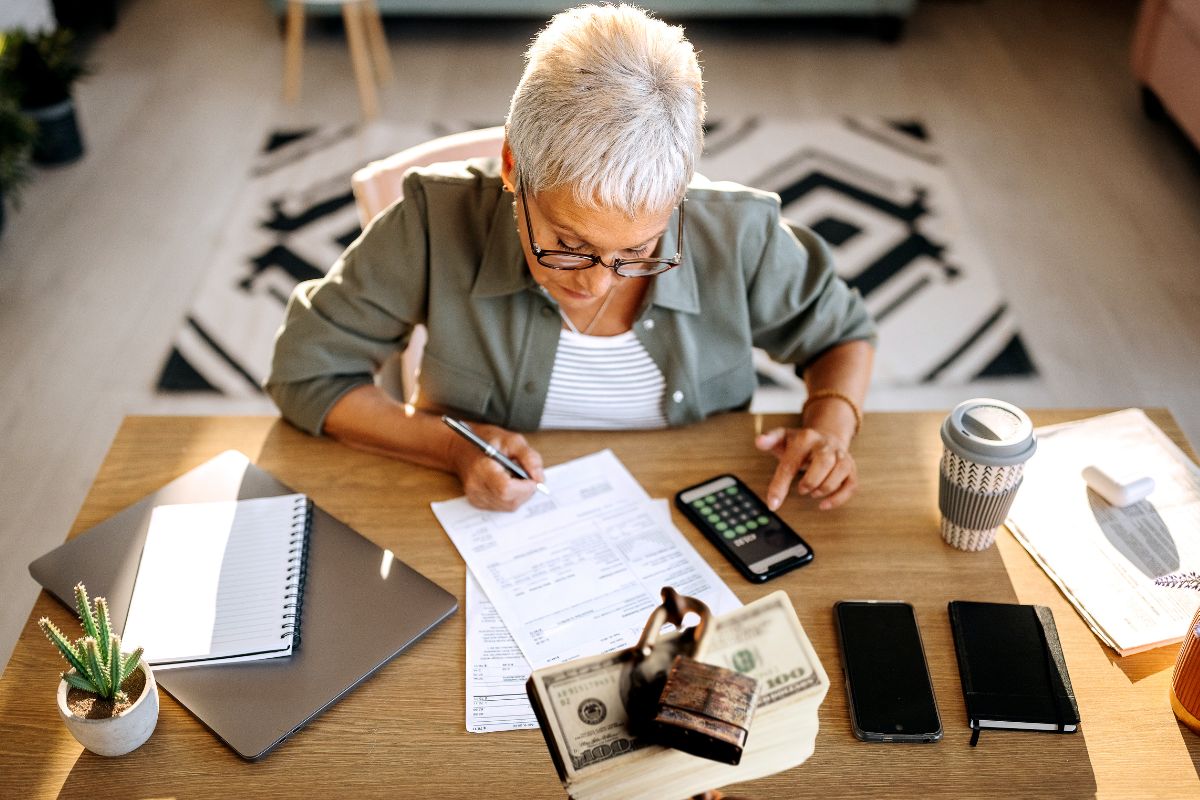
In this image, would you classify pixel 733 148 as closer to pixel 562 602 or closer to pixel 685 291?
pixel 685 291

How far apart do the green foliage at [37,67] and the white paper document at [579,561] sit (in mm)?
2805

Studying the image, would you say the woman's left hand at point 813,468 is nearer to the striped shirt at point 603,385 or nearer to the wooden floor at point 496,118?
the striped shirt at point 603,385

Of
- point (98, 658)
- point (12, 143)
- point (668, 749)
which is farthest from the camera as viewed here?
point (12, 143)

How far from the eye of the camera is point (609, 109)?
1104mm

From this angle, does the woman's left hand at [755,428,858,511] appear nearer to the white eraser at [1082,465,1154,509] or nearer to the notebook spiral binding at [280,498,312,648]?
the white eraser at [1082,465,1154,509]

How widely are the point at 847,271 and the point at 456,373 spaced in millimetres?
1905

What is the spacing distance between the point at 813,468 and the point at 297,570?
570 millimetres

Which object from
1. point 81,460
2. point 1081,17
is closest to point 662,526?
point 81,460

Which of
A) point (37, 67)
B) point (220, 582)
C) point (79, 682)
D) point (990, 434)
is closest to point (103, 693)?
point (79, 682)

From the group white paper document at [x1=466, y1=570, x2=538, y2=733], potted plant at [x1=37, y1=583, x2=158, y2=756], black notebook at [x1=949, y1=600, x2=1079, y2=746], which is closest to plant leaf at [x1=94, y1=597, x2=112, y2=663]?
potted plant at [x1=37, y1=583, x2=158, y2=756]

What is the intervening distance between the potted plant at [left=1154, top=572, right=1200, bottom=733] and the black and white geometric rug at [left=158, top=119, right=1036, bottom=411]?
165 centimetres

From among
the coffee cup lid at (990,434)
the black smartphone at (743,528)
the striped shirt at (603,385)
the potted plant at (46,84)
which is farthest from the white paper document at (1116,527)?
the potted plant at (46,84)

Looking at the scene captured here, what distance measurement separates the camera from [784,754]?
0.75 meters

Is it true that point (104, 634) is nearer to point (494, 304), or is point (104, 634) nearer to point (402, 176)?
point (494, 304)
